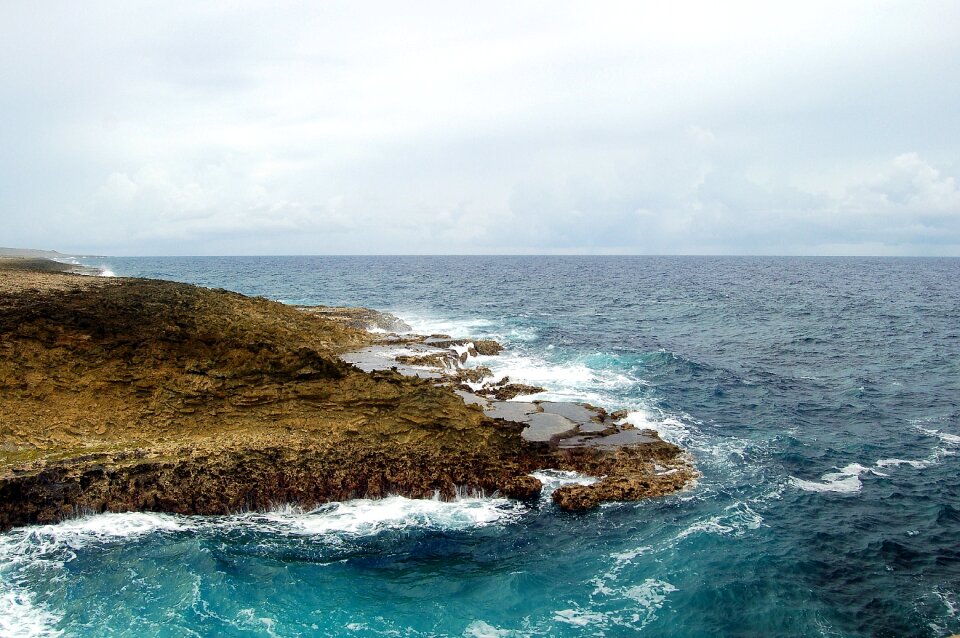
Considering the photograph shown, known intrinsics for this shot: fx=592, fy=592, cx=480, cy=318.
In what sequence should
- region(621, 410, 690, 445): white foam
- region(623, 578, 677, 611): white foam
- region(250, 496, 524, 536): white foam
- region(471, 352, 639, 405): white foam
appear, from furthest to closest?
region(471, 352, 639, 405): white foam, region(621, 410, 690, 445): white foam, region(250, 496, 524, 536): white foam, region(623, 578, 677, 611): white foam

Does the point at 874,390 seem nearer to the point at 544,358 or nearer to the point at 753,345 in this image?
the point at 753,345

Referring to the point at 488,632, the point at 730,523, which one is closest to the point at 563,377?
the point at 730,523

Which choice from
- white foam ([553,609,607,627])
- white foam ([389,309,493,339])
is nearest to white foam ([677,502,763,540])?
white foam ([553,609,607,627])

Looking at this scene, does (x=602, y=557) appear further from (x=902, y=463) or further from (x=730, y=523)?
(x=902, y=463)

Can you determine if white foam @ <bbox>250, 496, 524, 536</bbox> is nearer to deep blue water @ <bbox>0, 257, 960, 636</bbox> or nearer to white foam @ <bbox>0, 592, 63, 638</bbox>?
deep blue water @ <bbox>0, 257, 960, 636</bbox>

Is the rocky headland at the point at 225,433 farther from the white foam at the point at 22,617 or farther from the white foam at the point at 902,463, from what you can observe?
the white foam at the point at 902,463

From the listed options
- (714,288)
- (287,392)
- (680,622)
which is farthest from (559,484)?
(714,288)

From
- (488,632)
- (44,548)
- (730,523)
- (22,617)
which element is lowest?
(488,632)
